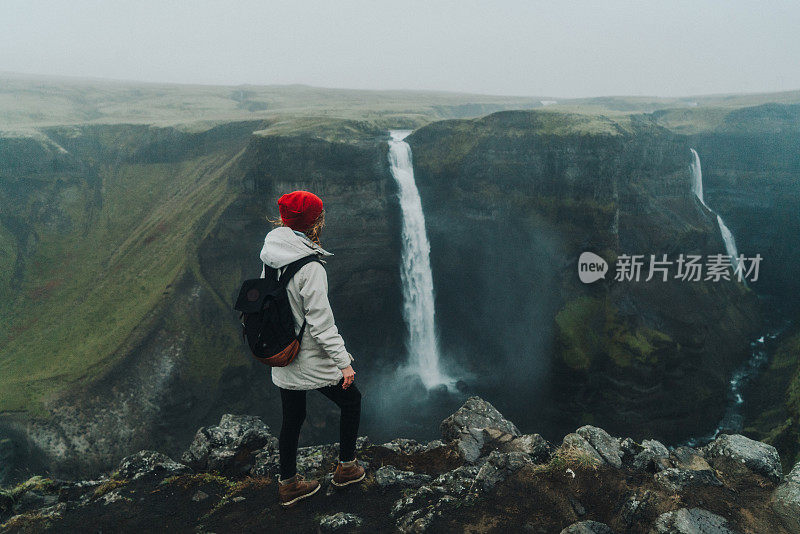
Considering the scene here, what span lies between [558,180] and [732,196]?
31491 millimetres

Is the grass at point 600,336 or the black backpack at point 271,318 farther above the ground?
the black backpack at point 271,318

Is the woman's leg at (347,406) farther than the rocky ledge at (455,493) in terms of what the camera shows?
No

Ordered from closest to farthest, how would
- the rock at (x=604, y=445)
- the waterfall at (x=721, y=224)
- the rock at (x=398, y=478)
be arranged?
the rock at (x=398, y=478) < the rock at (x=604, y=445) < the waterfall at (x=721, y=224)

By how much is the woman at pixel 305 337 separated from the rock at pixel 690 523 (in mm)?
4103

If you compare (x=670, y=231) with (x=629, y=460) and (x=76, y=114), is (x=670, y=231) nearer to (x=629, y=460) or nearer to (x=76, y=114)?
(x=629, y=460)

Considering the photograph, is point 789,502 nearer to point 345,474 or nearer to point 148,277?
point 345,474

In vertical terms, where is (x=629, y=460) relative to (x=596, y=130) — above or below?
below

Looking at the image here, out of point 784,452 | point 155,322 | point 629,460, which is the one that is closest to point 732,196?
point 784,452

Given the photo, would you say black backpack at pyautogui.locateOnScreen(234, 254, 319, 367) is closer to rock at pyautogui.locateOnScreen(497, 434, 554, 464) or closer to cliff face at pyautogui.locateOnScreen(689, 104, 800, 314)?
rock at pyautogui.locateOnScreen(497, 434, 554, 464)

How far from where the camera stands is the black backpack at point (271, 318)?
15.7 feet

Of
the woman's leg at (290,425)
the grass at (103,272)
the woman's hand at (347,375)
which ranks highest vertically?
the woman's hand at (347,375)

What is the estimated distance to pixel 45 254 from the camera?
38.8 meters

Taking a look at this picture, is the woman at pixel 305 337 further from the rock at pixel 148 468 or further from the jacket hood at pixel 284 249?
the rock at pixel 148 468

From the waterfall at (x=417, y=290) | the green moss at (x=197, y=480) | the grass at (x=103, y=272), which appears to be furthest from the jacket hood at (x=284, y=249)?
the waterfall at (x=417, y=290)
